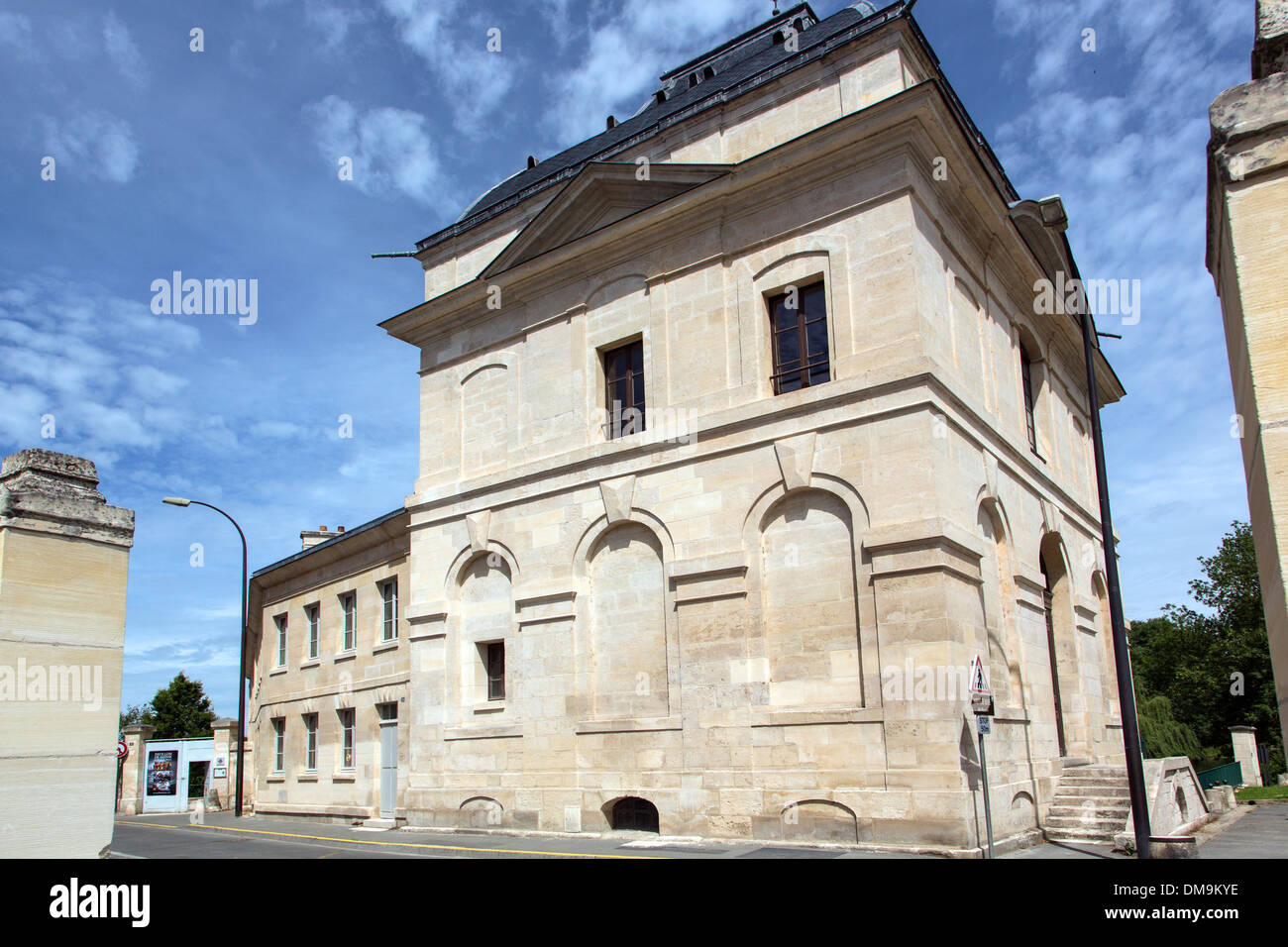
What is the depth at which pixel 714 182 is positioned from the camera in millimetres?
18438

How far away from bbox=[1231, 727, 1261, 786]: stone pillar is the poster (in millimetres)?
37017

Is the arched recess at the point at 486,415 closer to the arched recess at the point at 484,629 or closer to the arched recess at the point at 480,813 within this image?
the arched recess at the point at 484,629

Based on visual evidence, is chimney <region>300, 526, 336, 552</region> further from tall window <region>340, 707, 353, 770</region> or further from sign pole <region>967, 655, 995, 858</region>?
sign pole <region>967, 655, 995, 858</region>

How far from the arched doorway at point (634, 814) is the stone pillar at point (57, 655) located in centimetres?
1179

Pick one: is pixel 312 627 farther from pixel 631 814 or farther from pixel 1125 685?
pixel 1125 685

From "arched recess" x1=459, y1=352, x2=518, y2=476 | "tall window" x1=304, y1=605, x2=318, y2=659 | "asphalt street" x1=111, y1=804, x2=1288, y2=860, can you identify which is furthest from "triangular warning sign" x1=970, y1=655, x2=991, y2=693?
"tall window" x1=304, y1=605, x2=318, y2=659

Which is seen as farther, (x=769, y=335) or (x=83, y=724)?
(x=769, y=335)

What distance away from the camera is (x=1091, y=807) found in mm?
17250

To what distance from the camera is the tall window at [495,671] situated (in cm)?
2102
